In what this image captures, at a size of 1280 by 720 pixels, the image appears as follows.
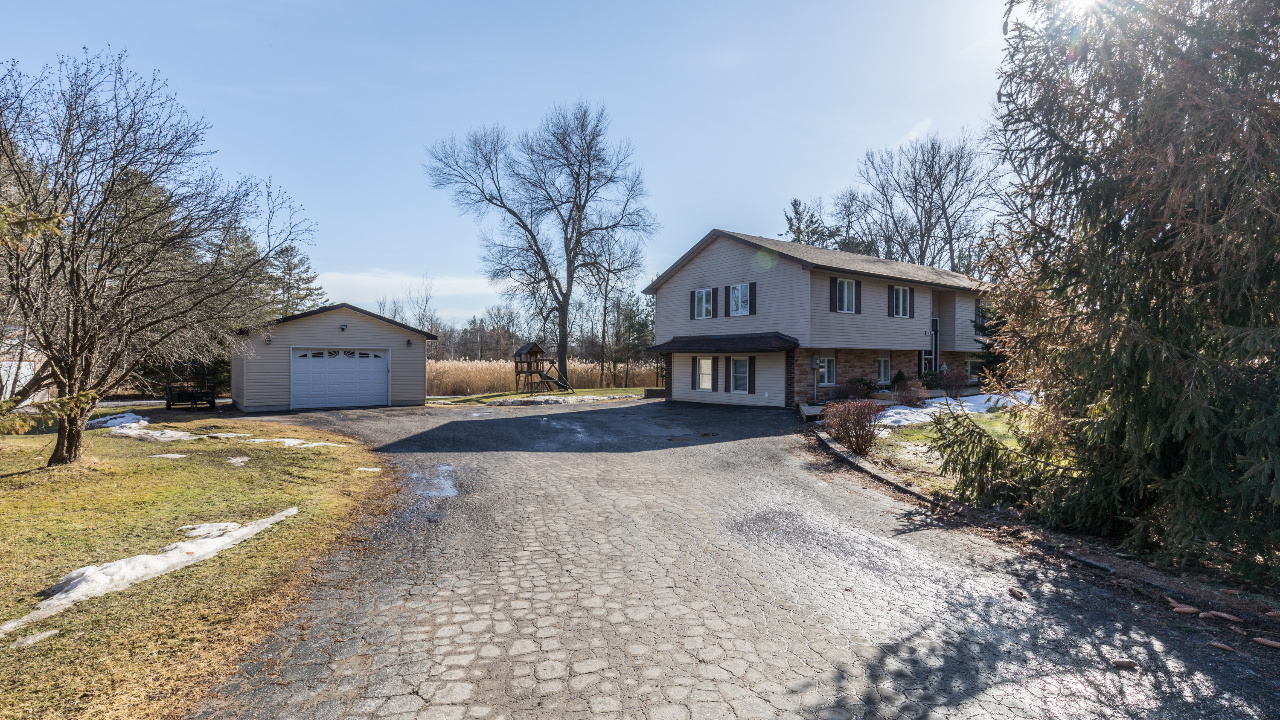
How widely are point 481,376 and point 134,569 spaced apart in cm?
2709

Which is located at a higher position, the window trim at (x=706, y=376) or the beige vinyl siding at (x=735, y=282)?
the beige vinyl siding at (x=735, y=282)

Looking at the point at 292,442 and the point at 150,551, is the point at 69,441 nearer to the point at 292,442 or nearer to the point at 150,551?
the point at 292,442

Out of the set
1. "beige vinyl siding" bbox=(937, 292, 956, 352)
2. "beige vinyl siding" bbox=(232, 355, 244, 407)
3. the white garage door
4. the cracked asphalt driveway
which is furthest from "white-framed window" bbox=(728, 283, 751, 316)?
"beige vinyl siding" bbox=(232, 355, 244, 407)

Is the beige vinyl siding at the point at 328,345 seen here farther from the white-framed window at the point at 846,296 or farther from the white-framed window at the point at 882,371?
the white-framed window at the point at 882,371

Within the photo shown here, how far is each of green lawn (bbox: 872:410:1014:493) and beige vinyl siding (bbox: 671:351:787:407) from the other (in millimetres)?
6487

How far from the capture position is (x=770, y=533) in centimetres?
636

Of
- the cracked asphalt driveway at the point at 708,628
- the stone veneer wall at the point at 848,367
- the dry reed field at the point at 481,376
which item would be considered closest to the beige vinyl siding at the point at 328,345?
the dry reed field at the point at 481,376

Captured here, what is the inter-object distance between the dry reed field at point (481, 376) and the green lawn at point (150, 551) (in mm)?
19361

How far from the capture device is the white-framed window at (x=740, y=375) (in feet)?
72.4

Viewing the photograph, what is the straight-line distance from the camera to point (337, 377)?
21953mm

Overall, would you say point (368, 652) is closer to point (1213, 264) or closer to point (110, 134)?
point (1213, 264)

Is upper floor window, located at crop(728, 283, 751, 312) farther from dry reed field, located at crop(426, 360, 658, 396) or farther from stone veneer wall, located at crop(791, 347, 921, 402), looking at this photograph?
dry reed field, located at crop(426, 360, 658, 396)

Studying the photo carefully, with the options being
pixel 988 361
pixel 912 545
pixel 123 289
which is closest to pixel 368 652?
pixel 912 545

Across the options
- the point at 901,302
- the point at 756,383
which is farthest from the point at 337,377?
the point at 901,302
